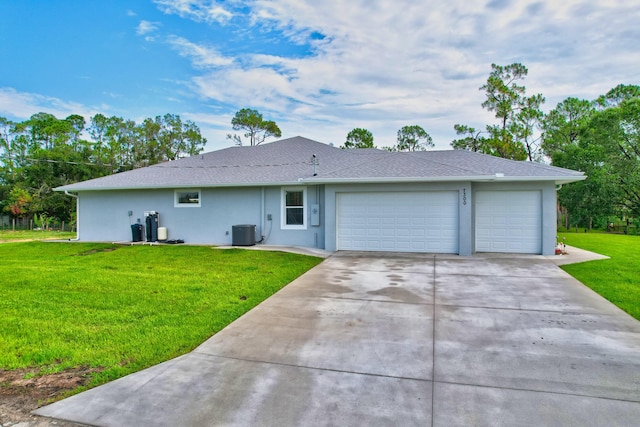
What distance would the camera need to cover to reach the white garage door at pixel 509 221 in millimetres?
11125

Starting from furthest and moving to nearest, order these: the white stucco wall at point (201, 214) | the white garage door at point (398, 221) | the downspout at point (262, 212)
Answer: the downspout at point (262, 212) < the white stucco wall at point (201, 214) < the white garage door at point (398, 221)

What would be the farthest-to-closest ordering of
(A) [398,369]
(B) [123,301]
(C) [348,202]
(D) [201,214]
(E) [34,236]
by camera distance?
(E) [34,236] → (D) [201,214] → (C) [348,202] → (B) [123,301] → (A) [398,369]

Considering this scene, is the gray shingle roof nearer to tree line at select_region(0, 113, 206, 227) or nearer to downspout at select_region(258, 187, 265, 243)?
downspout at select_region(258, 187, 265, 243)

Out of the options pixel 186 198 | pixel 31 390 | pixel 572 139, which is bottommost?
pixel 31 390

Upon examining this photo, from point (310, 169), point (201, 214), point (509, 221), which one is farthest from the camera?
point (201, 214)

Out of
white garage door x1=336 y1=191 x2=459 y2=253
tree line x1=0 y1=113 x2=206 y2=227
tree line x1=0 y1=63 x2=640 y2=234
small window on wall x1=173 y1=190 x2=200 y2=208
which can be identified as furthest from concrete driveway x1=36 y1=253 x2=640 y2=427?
tree line x1=0 y1=113 x2=206 y2=227

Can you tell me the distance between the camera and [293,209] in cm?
1310

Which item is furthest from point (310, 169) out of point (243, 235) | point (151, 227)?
point (151, 227)

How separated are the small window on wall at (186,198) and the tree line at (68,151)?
27.1 meters

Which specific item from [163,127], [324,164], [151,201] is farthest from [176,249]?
[163,127]

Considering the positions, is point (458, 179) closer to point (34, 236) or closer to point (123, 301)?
point (123, 301)

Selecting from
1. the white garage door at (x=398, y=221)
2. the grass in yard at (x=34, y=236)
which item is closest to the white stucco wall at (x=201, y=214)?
the white garage door at (x=398, y=221)

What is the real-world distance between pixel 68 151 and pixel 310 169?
3425 centimetres

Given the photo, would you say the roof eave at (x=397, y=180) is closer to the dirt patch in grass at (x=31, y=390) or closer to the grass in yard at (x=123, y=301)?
the grass in yard at (x=123, y=301)
